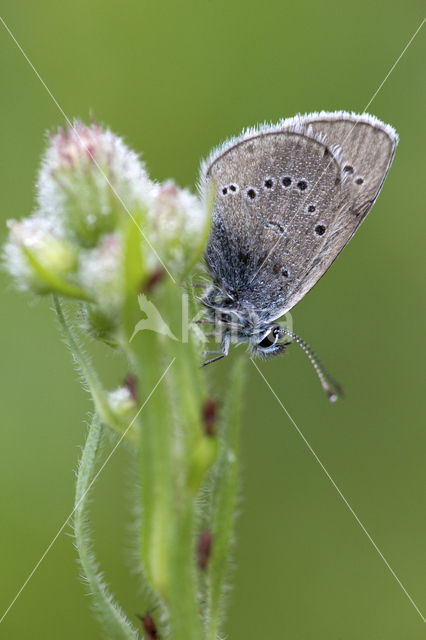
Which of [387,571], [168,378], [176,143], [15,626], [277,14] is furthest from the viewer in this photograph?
[277,14]

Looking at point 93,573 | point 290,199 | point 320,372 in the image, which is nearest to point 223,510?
point 93,573

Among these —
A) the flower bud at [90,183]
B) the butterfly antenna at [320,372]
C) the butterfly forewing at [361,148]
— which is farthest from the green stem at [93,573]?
the butterfly forewing at [361,148]

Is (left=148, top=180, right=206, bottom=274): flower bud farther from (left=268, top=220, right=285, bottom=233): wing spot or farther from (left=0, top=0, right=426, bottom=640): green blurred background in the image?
(left=0, top=0, right=426, bottom=640): green blurred background

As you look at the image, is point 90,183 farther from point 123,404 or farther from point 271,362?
point 271,362

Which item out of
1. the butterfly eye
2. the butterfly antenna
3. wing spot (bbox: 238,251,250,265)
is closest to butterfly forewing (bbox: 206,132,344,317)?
wing spot (bbox: 238,251,250,265)

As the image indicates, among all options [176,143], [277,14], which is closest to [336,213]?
[176,143]

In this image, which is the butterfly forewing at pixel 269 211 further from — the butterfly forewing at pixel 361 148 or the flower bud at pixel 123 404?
the flower bud at pixel 123 404

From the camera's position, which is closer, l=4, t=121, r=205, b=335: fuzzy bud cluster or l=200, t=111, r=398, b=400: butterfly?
l=4, t=121, r=205, b=335: fuzzy bud cluster

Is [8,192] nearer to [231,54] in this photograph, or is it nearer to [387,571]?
[231,54]
